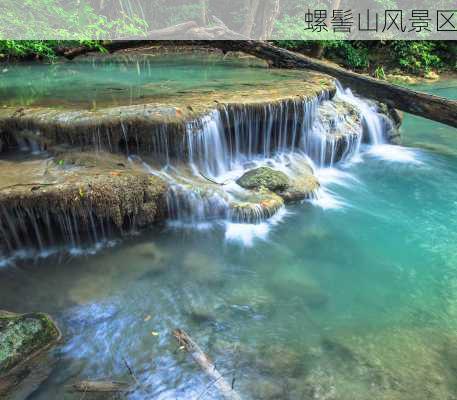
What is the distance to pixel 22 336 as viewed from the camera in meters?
3.47

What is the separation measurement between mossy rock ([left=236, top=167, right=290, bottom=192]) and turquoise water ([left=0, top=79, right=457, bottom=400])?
501mm

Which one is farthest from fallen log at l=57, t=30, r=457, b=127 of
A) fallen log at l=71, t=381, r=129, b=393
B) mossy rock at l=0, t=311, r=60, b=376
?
mossy rock at l=0, t=311, r=60, b=376

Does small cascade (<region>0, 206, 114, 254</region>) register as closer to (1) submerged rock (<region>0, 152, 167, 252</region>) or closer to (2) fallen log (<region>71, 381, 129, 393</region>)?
(1) submerged rock (<region>0, 152, 167, 252</region>)

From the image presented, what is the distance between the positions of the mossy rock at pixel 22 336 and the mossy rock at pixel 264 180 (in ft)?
11.7

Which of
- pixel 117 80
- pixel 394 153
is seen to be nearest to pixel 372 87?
pixel 394 153

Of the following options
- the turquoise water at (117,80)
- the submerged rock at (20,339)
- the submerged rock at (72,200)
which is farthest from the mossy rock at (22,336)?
the turquoise water at (117,80)

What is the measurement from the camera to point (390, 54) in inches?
699

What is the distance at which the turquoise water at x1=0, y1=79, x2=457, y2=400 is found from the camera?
11.1 feet

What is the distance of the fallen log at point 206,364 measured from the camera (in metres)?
3.26

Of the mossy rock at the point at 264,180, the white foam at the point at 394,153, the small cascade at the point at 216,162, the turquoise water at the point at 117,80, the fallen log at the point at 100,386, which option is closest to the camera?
the fallen log at the point at 100,386

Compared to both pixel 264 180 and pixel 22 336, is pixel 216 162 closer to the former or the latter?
pixel 264 180

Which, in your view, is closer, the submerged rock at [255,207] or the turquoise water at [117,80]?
the submerged rock at [255,207]

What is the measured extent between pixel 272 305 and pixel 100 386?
6.20ft

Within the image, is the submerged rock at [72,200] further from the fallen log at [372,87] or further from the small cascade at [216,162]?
the fallen log at [372,87]
